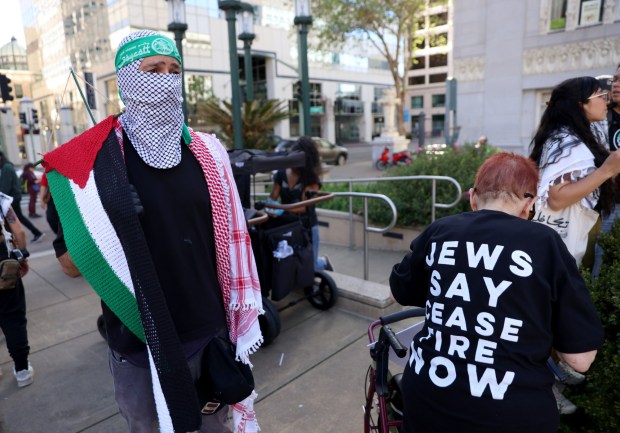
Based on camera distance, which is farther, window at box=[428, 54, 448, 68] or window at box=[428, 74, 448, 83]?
window at box=[428, 74, 448, 83]

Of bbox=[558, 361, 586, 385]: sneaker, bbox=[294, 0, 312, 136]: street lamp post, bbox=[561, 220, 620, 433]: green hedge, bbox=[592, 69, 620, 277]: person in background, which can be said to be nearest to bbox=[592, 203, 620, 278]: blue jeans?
bbox=[592, 69, 620, 277]: person in background

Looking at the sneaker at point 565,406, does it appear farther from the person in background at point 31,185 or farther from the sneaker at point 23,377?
the person in background at point 31,185

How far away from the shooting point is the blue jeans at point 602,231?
2.43 metres

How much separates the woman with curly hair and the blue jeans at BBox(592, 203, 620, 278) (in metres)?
0.09

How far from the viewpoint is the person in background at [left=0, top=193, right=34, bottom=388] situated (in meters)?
3.24

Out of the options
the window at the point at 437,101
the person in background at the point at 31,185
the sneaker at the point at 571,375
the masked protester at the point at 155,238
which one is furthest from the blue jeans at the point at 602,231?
the window at the point at 437,101

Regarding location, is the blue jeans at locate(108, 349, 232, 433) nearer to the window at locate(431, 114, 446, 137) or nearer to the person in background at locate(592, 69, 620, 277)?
the person in background at locate(592, 69, 620, 277)

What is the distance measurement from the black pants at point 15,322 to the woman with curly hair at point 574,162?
142 inches

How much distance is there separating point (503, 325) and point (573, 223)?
4.92 ft

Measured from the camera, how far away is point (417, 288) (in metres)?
1.74

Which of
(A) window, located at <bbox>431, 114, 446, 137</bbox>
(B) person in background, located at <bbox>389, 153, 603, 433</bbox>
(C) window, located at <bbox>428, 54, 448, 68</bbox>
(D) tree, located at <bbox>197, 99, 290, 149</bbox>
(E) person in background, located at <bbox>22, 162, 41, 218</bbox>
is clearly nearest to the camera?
(B) person in background, located at <bbox>389, 153, 603, 433</bbox>

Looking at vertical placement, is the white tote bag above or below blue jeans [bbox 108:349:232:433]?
above

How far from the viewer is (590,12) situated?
13.9 m

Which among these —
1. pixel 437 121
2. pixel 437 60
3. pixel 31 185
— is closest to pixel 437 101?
pixel 437 121
